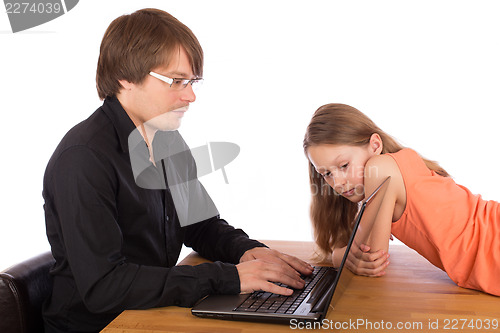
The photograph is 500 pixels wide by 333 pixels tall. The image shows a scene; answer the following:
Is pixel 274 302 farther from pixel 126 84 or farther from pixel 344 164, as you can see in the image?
pixel 126 84

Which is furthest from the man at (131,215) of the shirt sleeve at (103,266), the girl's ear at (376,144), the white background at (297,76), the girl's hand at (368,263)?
the white background at (297,76)

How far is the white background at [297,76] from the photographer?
303 cm

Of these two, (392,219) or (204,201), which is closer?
(392,219)

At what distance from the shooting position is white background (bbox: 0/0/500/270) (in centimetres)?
303

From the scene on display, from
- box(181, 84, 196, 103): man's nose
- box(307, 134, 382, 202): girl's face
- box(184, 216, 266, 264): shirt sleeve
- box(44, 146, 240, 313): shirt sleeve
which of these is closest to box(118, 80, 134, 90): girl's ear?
box(181, 84, 196, 103): man's nose

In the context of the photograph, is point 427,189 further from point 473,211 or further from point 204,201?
point 204,201

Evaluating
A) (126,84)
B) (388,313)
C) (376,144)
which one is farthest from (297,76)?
(388,313)

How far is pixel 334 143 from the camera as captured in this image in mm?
1649

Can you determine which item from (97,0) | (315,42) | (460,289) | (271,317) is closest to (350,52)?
(315,42)

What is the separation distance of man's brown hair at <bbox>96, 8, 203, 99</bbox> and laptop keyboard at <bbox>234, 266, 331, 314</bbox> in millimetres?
675

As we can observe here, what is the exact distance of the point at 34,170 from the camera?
3342 mm

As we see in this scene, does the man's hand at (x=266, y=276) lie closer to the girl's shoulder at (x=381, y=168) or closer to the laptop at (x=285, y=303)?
the laptop at (x=285, y=303)

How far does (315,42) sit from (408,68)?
58 cm

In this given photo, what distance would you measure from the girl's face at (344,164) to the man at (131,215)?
0.34 metres
